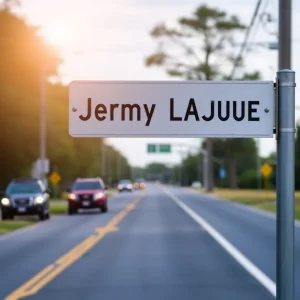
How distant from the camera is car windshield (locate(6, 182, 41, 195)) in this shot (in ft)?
127

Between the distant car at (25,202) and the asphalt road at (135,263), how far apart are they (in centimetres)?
664

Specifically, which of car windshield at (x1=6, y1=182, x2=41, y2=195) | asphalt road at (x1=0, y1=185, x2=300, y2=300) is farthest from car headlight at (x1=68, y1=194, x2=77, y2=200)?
asphalt road at (x1=0, y1=185, x2=300, y2=300)

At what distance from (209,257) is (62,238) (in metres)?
7.39

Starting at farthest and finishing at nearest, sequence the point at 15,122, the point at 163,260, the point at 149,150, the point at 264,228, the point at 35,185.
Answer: the point at 149,150 → the point at 15,122 → the point at 35,185 → the point at 264,228 → the point at 163,260

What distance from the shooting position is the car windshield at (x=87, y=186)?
1805 inches

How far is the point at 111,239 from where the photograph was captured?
2488 cm

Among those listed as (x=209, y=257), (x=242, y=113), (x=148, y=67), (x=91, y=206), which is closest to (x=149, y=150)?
(x=148, y=67)

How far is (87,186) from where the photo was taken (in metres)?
46.3

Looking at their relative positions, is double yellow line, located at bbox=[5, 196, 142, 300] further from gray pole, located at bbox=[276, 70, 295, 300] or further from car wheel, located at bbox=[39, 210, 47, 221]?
car wheel, located at bbox=[39, 210, 47, 221]

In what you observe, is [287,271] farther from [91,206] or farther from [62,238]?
[91,206]

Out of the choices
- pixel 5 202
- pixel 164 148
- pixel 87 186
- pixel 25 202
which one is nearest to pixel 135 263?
pixel 25 202

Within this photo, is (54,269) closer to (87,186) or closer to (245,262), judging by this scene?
(245,262)

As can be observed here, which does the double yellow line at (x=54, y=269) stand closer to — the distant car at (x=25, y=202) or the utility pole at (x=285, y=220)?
the utility pole at (x=285, y=220)

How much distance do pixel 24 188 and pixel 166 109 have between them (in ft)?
114
